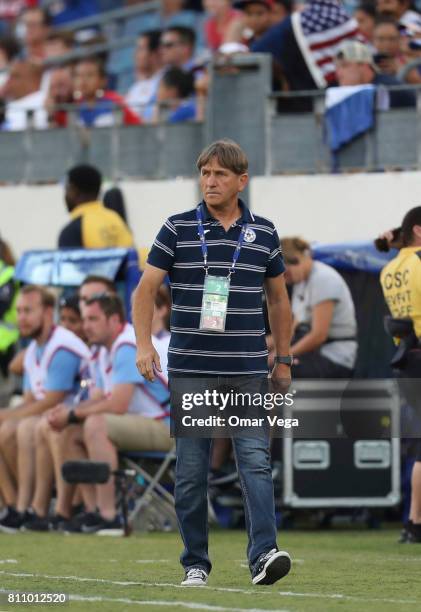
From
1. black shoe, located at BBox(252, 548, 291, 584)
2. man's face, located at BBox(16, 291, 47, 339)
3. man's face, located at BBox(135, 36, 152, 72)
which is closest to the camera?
black shoe, located at BBox(252, 548, 291, 584)

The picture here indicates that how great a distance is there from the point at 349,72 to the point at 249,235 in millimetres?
6368

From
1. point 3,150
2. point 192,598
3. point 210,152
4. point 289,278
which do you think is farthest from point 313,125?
point 192,598

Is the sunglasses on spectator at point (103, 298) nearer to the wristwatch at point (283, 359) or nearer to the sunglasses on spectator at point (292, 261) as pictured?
the sunglasses on spectator at point (292, 261)

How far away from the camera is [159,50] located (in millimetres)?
17875

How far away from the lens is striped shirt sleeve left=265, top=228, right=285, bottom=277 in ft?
25.6

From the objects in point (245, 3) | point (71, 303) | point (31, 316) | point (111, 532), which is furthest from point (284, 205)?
point (111, 532)

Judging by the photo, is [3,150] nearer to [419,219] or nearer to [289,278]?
[289,278]

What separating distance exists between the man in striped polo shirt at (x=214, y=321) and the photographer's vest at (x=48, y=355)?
5.21 meters

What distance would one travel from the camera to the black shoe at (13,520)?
12.6 meters

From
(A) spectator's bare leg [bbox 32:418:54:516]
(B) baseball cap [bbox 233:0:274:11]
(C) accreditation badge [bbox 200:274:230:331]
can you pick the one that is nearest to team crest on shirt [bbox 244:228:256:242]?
(C) accreditation badge [bbox 200:274:230:331]

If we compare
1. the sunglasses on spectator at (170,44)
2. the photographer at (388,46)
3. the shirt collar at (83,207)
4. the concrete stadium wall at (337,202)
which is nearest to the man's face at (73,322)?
the shirt collar at (83,207)

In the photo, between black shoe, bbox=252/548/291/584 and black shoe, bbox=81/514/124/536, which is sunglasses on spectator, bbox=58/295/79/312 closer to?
black shoe, bbox=81/514/124/536

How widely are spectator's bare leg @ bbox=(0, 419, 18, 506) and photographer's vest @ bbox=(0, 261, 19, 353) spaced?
1.29 m

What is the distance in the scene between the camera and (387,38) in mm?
14359
